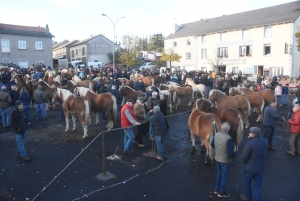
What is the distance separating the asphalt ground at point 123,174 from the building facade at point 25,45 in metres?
33.4

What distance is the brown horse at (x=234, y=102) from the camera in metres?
11.9

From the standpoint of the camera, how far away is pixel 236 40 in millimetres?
40188

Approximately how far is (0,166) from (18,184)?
1.55 meters

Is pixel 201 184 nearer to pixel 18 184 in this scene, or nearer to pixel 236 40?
pixel 18 184

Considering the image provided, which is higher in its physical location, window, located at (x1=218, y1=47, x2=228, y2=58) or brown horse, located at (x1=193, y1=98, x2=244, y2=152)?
A: window, located at (x1=218, y1=47, x2=228, y2=58)

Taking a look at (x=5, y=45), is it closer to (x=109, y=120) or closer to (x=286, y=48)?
(x=109, y=120)

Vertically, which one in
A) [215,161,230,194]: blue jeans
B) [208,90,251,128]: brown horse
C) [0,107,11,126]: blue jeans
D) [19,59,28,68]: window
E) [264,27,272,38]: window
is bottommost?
[215,161,230,194]: blue jeans

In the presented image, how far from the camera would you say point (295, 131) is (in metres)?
8.29

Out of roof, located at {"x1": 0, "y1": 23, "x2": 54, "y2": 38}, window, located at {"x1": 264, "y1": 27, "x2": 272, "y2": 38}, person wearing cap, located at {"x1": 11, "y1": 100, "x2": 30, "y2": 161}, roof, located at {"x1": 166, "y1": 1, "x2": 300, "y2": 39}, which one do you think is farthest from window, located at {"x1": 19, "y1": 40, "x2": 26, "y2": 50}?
window, located at {"x1": 264, "y1": 27, "x2": 272, "y2": 38}

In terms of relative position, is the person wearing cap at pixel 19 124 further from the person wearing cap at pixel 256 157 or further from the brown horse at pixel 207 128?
the person wearing cap at pixel 256 157

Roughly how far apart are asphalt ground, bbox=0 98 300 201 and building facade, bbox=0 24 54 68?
33395 mm

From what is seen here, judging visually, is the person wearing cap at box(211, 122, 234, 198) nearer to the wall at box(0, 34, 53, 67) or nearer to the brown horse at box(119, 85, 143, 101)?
the brown horse at box(119, 85, 143, 101)

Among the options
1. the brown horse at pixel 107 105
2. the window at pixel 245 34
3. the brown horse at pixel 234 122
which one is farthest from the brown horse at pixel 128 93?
the window at pixel 245 34

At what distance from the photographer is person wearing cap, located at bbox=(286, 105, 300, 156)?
820 cm
